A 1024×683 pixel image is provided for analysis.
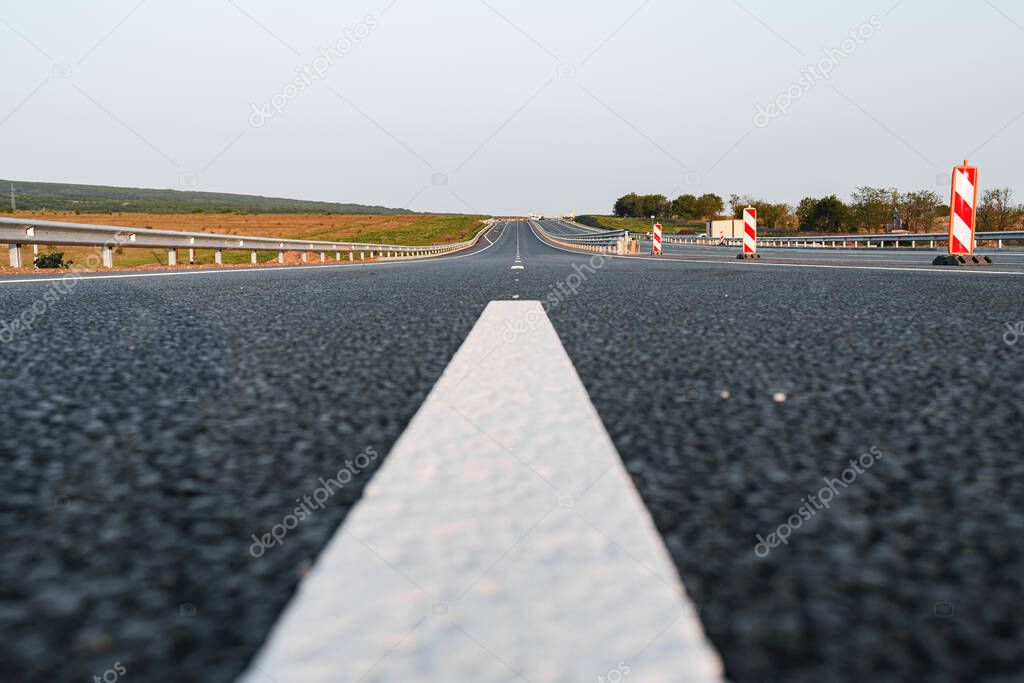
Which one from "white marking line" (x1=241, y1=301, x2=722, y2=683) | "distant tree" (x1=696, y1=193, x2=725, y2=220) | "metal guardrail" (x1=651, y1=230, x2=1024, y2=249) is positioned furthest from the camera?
"distant tree" (x1=696, y1=193, x2=725, y2=220)

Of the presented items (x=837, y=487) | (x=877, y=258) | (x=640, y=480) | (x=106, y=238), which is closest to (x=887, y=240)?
(x=877, y=258)

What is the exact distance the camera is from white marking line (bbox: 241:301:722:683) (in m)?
0.99

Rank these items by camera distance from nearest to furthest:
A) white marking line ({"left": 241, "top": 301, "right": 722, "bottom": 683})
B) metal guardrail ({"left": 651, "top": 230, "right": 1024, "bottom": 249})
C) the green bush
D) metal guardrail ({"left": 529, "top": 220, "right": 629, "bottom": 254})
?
white marking line ({"left": 241, "top": 301, "right": 722, "bottom": 683}), the green bush, metal guardrail ({"left": 651, "top": 230, "right": 1024, "bottom": 249}), metal guardrail ({"left": 529, "top": 220, "right": 629, "bottom": 254})

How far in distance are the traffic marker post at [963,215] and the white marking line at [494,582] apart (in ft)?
40.7

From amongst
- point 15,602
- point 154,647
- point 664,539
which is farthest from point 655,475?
point 15,602

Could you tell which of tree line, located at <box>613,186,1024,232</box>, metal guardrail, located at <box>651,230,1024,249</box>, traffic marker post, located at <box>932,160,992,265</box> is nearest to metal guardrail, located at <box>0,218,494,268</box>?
traffic marker post, located at <box>932,160,992,265</box>

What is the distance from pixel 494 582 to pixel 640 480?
0.58m

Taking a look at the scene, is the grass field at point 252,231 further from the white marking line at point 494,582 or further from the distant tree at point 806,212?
the distant tree at point 806,212

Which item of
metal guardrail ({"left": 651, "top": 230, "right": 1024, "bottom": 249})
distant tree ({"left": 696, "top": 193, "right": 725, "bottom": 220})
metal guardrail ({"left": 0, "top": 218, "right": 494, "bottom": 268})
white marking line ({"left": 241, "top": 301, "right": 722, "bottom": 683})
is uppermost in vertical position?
distant tree ({"left": 696, "top": 193, "right": 725, "bottom": 220})

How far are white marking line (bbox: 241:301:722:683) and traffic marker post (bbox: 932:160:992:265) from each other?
1240 centimetres

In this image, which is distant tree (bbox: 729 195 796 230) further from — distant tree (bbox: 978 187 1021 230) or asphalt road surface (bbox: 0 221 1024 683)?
asphalt road surface (bbox: 0 221 1024 683)

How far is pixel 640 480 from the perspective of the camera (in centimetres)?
170

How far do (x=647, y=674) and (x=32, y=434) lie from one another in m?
1.88

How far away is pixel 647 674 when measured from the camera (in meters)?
0.97
